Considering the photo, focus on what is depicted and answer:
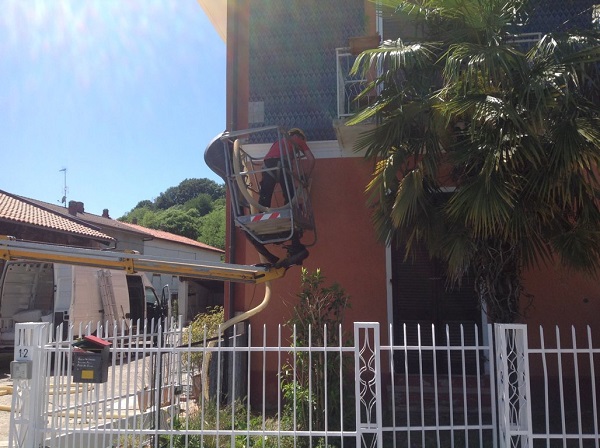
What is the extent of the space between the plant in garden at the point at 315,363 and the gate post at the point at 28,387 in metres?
2.39

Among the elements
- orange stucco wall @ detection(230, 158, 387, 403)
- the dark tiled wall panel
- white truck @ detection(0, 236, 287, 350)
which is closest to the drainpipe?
the dark tiled wall panel

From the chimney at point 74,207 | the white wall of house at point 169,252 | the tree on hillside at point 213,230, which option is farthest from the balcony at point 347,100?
the tree on hillside at point 213,230

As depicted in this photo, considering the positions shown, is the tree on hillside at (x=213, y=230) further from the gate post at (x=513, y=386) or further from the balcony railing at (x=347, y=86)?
the gate post at (x=513, y=386)

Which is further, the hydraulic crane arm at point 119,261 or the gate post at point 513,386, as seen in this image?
the hydraulic crane arm at point 119,261

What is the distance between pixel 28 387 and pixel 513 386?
452cm

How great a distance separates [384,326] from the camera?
7.79 meters

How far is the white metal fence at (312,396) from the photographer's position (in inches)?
191

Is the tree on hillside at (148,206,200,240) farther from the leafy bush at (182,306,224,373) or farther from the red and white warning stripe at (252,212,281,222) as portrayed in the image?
the red and white warning stripe at (252,212,281,222)

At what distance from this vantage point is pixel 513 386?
4.99m

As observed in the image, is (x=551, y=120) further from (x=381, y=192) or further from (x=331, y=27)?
(x=331, y=27)

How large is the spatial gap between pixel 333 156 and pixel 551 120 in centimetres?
348

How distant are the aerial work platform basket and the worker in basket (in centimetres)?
1

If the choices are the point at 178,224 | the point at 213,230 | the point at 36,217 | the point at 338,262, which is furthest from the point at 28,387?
the point at 178,224

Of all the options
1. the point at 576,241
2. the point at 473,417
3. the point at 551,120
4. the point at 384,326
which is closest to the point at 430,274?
the point at 384,326
